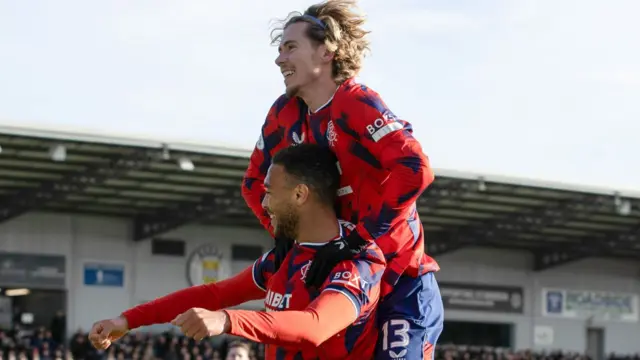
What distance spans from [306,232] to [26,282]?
26.9m

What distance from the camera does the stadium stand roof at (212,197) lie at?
27120 mm

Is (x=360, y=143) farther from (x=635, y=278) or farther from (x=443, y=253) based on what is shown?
(x=635, y=278)

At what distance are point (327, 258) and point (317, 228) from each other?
0.57 ft

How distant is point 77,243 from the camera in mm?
32656

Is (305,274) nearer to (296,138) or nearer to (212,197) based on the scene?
(296,138)

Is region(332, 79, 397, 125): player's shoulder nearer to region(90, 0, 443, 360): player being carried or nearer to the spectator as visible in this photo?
region(90, 0, 443, 360): player being carried

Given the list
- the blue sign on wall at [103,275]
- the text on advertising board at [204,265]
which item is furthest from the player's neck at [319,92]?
the text on advertising board at [204,265]

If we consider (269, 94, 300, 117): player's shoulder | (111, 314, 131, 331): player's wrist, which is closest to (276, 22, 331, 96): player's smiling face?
(269, 94, 300, 117): player's shoulder

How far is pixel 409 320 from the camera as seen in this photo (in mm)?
5742

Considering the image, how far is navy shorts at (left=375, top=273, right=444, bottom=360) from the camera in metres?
5.64

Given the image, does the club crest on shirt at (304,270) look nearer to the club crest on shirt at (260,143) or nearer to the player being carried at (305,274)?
the player being carried at (305,274)

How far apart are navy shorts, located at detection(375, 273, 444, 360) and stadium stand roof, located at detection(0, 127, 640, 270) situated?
66.4 feet

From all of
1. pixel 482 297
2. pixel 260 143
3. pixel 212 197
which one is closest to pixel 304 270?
pixel 260 143

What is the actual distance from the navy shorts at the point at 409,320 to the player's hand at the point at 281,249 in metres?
0.52
